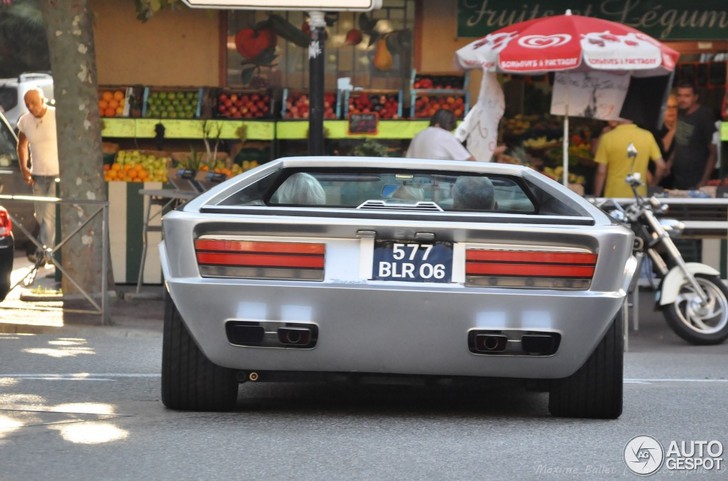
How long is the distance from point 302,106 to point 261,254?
10198 millimetres

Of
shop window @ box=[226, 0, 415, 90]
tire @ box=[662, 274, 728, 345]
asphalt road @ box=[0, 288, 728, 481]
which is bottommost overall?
tire @ box=[662, 274, 728, 345]

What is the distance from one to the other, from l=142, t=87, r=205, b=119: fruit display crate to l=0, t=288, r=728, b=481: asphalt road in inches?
298

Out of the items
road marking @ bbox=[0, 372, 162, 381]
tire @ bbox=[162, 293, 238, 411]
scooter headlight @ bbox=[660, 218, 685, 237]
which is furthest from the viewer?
scooter headlight @ bbox=[660, 218, 685, 237]

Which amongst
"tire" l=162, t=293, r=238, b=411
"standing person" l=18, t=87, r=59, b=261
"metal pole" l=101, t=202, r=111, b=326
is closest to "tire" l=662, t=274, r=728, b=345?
"metal pole" l=101, t=202, r=111, b=326

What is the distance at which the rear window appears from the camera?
7.18 metres

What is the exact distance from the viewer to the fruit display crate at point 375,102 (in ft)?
53.0

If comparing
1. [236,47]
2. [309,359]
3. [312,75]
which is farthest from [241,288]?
[236,47]

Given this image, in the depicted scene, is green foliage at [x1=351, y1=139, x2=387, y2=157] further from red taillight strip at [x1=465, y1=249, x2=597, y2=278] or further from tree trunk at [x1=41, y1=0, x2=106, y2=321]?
red taillight strip at [x1=465, y1=249, x2=597, y2=278]

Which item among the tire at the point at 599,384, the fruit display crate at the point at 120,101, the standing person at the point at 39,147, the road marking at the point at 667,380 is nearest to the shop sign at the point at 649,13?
the fruit display crate at the point at 120,101

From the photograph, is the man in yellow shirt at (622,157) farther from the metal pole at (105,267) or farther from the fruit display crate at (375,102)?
the metal pole at (105,267)

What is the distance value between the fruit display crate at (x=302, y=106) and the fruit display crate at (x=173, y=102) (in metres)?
0.92

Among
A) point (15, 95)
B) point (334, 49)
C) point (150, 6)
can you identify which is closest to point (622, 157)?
point (334, 49)

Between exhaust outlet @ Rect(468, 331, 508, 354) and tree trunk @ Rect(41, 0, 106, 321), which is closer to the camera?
exhaust outlet @ Rect(468, 331, 508, 354)

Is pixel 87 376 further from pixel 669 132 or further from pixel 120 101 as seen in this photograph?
pixel 669 132
